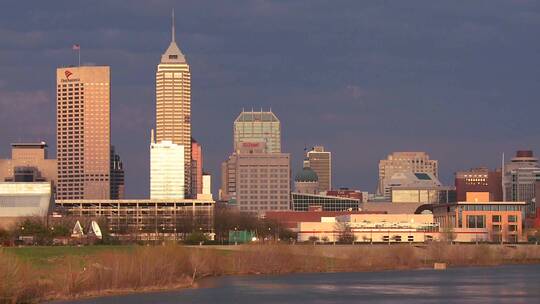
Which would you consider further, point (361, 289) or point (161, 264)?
point (361, 289)

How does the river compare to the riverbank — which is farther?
the river

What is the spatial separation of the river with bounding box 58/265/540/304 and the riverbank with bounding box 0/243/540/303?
2943mm

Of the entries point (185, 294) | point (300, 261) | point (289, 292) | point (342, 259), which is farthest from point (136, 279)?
point (342, 259)

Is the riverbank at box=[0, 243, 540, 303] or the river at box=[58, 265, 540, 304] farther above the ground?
the riverbank at box=[0, 243, 540, 303]

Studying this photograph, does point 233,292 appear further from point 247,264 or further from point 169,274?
point 247,264

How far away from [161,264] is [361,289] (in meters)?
19.5

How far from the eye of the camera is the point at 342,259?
620ft

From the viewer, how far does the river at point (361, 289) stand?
4289 inches

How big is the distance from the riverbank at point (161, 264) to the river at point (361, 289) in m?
2.94

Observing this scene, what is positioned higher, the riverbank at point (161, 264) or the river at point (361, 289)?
the riverbank at point (161, 264)

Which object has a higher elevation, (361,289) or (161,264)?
(161,264)

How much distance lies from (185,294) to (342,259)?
77.7 meters

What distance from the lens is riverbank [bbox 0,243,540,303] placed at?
10325 centimetres

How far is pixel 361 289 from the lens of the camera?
126188 millimetres
